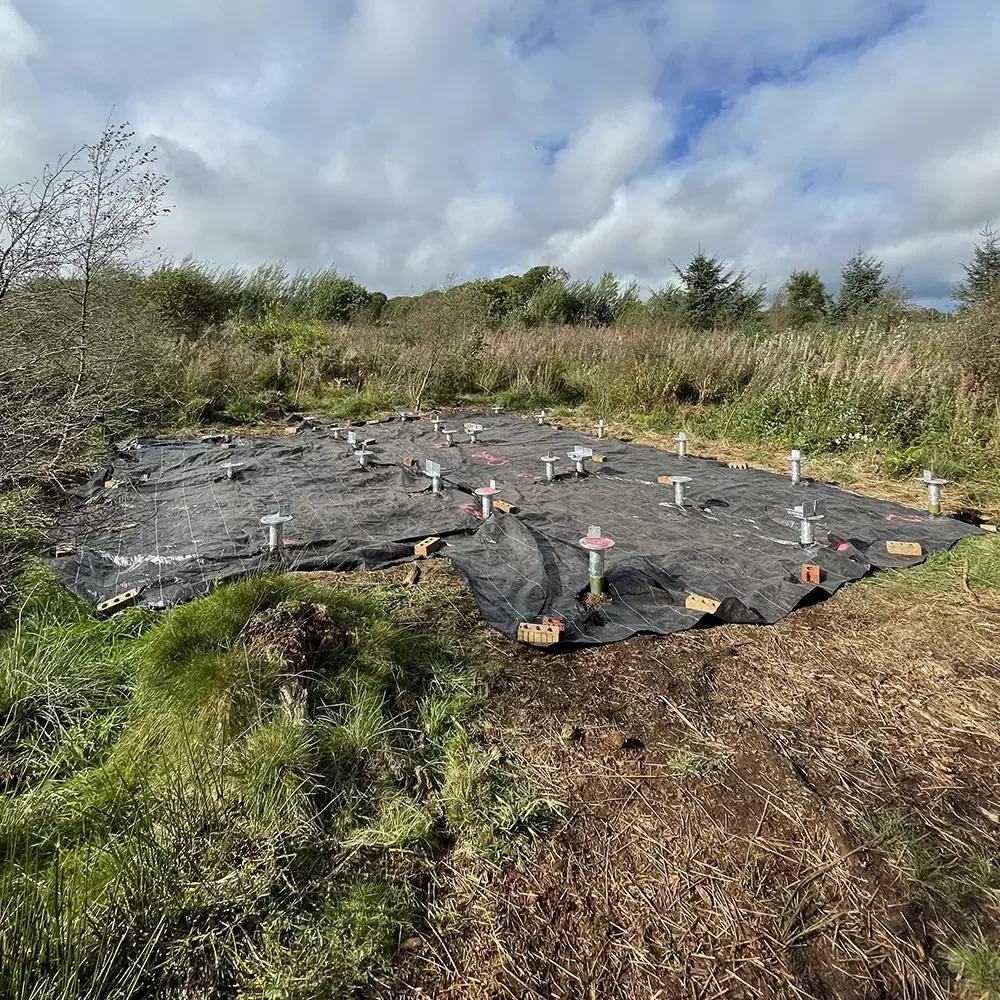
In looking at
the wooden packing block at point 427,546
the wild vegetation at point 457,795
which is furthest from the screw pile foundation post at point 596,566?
the wooden packing block at point 427,546

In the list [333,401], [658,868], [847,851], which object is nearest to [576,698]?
[658,868]

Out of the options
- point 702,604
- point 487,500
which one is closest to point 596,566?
point 702,604

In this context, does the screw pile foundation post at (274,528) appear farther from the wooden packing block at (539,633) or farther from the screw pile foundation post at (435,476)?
the wooden packing block at (539,633)

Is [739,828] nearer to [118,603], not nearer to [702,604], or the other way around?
[702,604]

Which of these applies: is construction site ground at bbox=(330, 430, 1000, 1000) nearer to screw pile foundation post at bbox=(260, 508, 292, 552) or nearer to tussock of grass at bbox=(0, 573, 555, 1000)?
tussock of grass at bbox=(0, 573, 555, 1000)

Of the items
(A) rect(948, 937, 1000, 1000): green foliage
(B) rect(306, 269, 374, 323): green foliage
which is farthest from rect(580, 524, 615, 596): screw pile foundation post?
(B) rect(306, 269, 374, 323): green foliage

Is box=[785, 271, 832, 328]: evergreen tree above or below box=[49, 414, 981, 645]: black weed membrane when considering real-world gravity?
above

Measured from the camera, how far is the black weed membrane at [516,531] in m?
2.79

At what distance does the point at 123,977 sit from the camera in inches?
37.8

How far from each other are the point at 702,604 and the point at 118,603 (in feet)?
9.21

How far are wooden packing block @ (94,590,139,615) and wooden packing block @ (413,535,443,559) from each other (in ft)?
4.76

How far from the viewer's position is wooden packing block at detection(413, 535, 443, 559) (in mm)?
3297

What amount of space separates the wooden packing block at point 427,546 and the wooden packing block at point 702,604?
5.03 ft

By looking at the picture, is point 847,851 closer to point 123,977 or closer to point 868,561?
point 123,977
